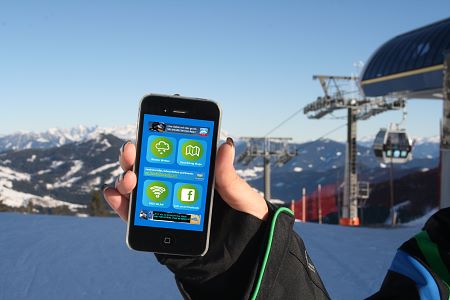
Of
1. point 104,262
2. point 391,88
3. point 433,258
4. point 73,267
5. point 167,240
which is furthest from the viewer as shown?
point 391,88

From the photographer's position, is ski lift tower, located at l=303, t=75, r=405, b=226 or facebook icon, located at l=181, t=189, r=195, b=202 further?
ski lift tower, located at l=303, t=75, r=405, b=226

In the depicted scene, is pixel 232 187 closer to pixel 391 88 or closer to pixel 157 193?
pixel 157 193

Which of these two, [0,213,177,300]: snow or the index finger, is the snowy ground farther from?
the index finger

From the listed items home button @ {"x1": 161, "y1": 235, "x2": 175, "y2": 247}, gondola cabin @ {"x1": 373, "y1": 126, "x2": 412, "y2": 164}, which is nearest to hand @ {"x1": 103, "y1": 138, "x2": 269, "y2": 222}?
home button @ {"x1": 161, "y1": 235, "x2": 175, "y2": 247}

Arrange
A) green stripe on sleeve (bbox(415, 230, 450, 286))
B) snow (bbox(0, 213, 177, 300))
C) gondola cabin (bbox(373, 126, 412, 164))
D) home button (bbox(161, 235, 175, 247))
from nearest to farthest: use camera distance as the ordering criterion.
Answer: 1. green stripe on sleeve (bbox(415, 230, 450, 286))
2. home button (bbox(161, 235, 175, 247))
3. snow (bbox(0, 213, 177, 300))
4. gondola cabin (bbox(373, 126, 412, 164))

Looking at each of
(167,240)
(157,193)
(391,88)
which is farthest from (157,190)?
(391,88)

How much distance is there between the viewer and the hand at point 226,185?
1.65 meters

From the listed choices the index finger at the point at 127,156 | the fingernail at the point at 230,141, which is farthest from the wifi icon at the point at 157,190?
the fingernail at the point at 230,141

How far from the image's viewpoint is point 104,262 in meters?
6.31

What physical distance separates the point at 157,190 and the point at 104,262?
4.81 m

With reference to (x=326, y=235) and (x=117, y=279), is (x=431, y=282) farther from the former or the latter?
(x=326, y=235)

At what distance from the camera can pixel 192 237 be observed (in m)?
1.70

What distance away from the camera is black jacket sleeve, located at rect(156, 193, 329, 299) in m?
1.63

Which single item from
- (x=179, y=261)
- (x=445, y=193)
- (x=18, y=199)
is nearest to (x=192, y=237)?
(x=179, y=261)
